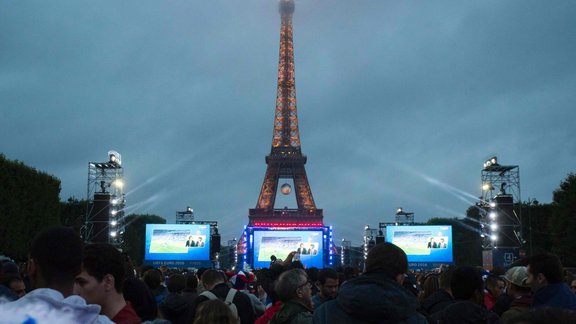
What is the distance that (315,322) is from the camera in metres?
→ 4.79

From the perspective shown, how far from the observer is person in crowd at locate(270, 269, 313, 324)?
227 inches

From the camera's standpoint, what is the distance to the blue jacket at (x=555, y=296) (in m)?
5.80

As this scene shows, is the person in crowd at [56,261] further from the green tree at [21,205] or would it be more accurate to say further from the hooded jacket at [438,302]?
the green tree at [21,205]

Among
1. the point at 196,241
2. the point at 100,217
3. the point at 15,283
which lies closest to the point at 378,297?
the point at 15,283

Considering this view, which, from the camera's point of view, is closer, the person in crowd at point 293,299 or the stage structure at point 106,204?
the person in crowd at point 293,299

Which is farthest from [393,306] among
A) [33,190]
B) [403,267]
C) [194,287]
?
[33,190]

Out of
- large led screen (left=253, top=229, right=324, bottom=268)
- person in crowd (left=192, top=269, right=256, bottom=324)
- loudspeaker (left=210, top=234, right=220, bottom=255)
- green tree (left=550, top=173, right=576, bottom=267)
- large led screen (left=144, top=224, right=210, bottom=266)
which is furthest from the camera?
green tree (left=550, top=173, right=576, bottom=267)

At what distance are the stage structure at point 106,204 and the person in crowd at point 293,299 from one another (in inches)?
1421

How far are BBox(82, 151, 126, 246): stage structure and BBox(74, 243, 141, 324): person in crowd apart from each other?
122 ft

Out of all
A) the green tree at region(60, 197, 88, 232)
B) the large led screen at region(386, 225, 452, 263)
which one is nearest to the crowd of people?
the large led screen at region(386, 225, 452, 263)

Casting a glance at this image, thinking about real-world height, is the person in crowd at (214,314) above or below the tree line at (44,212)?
below

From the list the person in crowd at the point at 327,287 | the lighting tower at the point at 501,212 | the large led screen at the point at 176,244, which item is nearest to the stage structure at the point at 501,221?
the lighting tower at the point at 501,212

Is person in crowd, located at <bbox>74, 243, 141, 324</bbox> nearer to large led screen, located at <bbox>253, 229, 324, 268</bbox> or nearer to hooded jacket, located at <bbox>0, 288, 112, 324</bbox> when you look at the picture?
hooded jacket, located at <bbox>0, 288, 112, 324</bbox>

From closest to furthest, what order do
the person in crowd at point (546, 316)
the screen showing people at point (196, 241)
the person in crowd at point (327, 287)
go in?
the person in crowd at point (546, 316) → the person in crowd at point (327, 287) → the screen showing people at point (196, 241)
